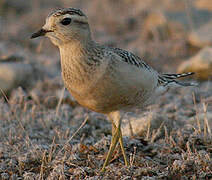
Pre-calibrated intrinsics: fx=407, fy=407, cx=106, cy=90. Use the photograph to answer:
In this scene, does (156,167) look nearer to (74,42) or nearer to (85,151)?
(85,151)

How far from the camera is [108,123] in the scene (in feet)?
19.4

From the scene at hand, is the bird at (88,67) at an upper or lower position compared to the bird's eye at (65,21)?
lower

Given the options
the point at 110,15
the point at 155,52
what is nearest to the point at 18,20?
the point at 110,15

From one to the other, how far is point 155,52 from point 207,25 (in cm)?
146

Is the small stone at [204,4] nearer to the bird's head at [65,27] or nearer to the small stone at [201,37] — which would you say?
the small stone at [201,37]

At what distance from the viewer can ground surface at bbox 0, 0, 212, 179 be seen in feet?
13.5

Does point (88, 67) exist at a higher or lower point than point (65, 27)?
lower

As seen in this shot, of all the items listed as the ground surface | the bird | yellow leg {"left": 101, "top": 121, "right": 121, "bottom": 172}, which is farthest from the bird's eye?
yellow leg {"left": 101, "top": 121, "right": 121, "bottom": 172}

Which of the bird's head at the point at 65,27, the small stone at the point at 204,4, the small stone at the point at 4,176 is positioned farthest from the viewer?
the small stone at the point at 204,4

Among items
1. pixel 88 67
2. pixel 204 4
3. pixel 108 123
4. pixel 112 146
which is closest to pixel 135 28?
pixel 204 4

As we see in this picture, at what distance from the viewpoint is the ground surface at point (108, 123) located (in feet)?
13.5

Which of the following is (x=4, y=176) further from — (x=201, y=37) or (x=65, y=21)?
(x=201, y=37)

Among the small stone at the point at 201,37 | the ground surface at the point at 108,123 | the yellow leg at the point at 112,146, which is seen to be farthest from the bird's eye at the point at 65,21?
the small stone at the point at 201,37

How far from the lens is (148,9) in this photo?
11.3 m
